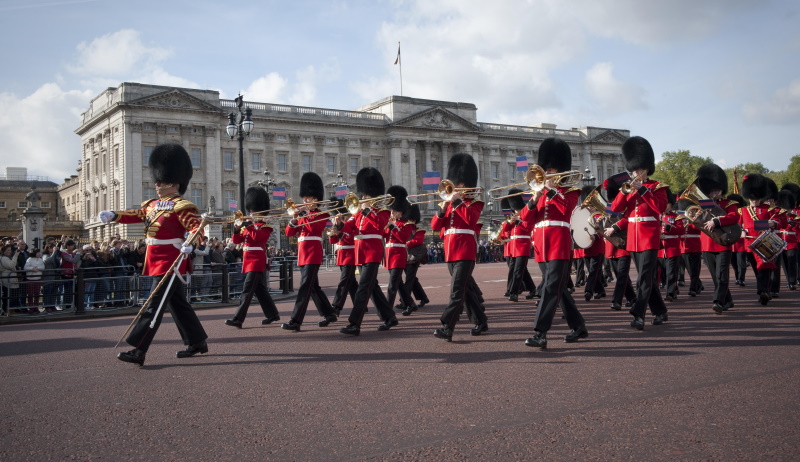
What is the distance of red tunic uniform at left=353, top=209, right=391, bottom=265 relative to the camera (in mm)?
9484

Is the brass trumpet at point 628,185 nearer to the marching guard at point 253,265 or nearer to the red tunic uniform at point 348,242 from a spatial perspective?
the red tunic uniform at point 348,242

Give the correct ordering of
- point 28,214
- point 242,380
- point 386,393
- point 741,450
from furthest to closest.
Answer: point 28,214 < point 242,380 < point 386,393 < point 741,450

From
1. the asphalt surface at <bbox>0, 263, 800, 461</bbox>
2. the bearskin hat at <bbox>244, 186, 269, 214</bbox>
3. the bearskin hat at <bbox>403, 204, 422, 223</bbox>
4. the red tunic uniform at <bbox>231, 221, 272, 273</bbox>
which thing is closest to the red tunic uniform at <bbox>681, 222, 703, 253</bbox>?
the asphalt surface at <bbox>0, 263, 800, 461</bbox>

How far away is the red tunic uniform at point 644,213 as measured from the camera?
853 centimetres

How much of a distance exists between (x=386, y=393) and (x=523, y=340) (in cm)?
298

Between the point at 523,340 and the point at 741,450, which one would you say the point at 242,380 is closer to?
the point at 523,340

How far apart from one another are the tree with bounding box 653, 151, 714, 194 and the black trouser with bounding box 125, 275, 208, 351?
83.9 metres

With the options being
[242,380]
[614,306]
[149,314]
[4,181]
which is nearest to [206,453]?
[242,380]

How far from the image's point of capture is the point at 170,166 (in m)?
7.74

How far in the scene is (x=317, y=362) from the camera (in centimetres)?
691

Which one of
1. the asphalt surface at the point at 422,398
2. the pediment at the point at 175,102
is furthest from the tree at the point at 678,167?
the asphalt surface at the point at 422,398

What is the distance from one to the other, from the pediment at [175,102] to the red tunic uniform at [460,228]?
52.1m

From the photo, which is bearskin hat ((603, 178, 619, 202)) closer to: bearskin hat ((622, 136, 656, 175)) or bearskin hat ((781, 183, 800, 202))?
bearskin hat ((622, 136, 656, 175))

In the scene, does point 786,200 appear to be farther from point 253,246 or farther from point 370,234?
point 253,246
